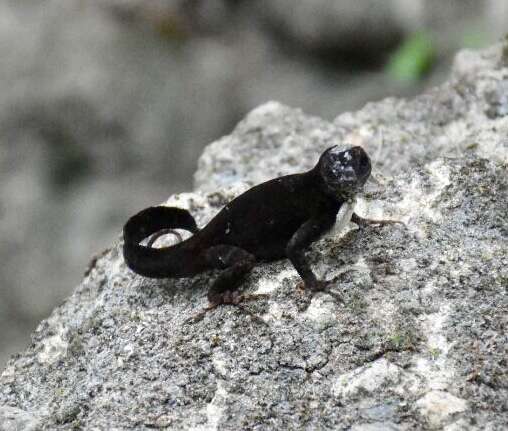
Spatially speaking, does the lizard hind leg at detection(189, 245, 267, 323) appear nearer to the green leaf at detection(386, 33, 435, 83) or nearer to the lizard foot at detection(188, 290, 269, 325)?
the lizard foot at detection(188, 290, 269, 325)

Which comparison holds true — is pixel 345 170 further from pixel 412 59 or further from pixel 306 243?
pixel 412 59

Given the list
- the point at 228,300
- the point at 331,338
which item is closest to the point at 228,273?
the point at 228,300

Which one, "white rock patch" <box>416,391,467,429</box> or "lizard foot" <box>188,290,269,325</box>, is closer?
"white rock patch" <box>416,391,467,429</box>

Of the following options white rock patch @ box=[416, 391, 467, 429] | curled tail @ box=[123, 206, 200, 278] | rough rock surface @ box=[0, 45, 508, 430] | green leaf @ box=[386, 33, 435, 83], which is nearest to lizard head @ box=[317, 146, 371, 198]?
rough rock surface @ box=[0, 45, 508, 430]

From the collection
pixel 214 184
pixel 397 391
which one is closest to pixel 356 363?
pixel 397 391

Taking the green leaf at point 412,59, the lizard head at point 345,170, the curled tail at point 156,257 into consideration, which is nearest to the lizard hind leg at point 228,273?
the curled tail at point 156,257

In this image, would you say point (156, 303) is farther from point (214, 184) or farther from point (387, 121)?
point (387, 121)
